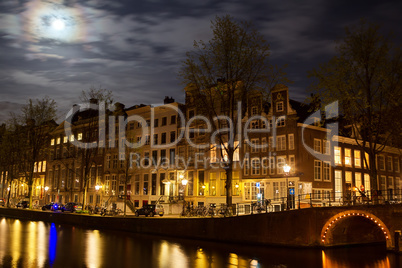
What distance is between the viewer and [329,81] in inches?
1248

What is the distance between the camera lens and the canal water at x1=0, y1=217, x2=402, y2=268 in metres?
23.1

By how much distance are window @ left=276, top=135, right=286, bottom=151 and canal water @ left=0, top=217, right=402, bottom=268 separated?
16095 millimetres

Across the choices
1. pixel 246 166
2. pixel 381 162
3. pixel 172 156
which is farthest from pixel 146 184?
pixel 381 162

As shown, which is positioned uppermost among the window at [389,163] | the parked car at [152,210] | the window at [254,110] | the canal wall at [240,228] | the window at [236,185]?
the window at [254,110]

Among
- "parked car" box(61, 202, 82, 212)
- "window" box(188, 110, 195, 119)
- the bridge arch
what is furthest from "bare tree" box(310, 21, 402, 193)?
"parked car" box(61, 202, 82, 212)

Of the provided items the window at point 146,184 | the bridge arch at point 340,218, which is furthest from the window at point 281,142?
the window at point 146,184

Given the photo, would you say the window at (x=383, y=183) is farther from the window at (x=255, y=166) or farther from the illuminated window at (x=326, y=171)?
the window at (x=255, y=166)

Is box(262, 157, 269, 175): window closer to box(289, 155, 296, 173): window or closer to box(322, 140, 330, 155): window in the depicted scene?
box(289, 155, 296, 173): window

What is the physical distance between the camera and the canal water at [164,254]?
23.1 meters

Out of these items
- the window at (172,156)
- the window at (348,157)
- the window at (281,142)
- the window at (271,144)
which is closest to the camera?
the window at (281,142)

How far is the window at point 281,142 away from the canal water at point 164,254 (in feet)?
→ 52.8

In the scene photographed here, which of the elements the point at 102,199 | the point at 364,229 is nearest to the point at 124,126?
the point at 102,199

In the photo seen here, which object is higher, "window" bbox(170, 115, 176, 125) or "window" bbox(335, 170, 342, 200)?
"window" bbox(170, 115, 176, 125)

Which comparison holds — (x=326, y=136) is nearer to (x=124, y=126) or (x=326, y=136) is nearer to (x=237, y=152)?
(x=237, y=152)
